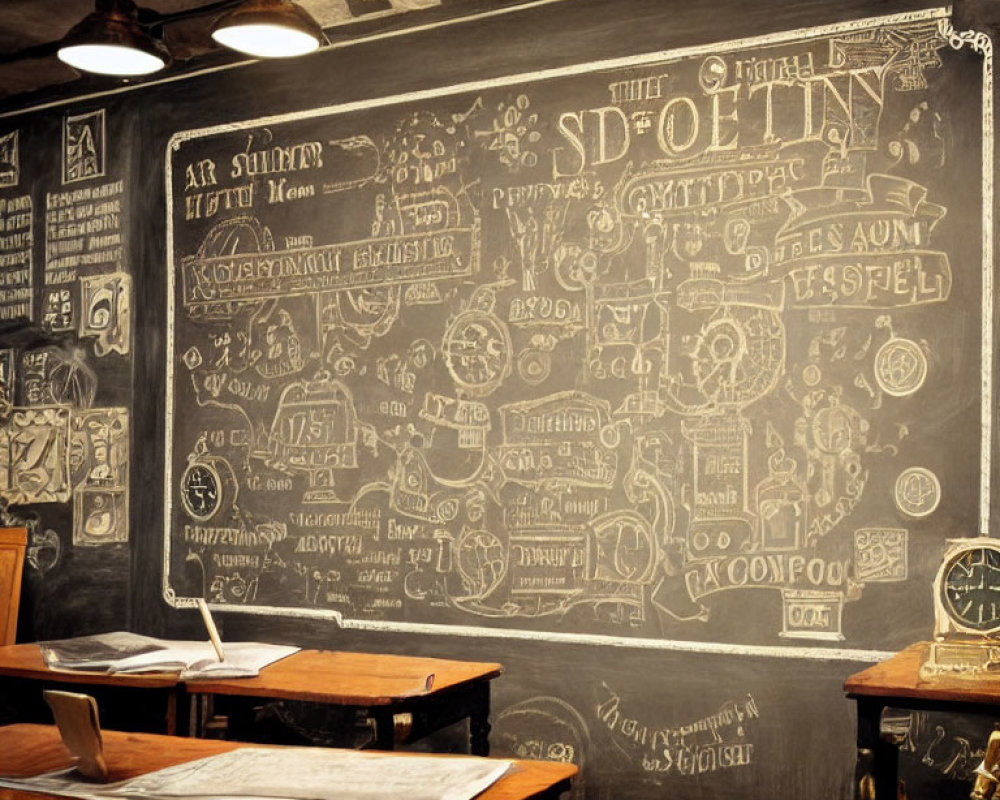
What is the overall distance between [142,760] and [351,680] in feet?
5.30

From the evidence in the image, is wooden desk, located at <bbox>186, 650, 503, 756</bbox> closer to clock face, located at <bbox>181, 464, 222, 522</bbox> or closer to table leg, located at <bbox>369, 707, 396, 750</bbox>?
table leg, located at <bbox>369, 707, 396, 750</bbox>

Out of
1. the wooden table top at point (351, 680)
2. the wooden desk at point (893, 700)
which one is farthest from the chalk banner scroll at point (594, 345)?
the wooden desk at point (893, 700)

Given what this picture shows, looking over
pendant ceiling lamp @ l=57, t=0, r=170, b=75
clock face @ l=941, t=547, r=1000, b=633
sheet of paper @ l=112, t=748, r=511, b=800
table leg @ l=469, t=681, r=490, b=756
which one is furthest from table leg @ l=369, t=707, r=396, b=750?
pendant ceiling lamp @ l=57, t=0, r=170, b=75

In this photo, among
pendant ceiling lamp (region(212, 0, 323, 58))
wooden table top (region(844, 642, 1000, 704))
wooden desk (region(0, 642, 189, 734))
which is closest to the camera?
wooden table top (region(844, 642, 1000, 704))

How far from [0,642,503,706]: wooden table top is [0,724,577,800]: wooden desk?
45.9 inches

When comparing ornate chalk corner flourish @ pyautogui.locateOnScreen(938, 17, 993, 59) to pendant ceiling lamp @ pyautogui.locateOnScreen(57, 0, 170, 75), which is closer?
pendant ceiling lamp @ pyautogui.locateOnScreen(57, 0, 170, 75)

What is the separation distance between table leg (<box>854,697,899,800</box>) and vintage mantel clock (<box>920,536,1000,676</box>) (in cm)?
19

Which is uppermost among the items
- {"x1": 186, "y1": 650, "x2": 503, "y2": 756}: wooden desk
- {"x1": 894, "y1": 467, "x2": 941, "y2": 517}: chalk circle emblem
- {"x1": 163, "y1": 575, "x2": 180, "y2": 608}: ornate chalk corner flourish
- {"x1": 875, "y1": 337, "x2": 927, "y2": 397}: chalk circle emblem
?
{"x1": 875, "y1": 337, "x2": 927, "y2": 397}: chalk circle emblem

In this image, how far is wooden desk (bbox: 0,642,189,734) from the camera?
4.09 metres

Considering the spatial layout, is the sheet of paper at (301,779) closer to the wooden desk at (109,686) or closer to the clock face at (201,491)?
the wooden desk at (109,686)

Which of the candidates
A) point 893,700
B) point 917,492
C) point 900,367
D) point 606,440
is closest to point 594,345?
point 606,440

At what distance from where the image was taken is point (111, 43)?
153 inches

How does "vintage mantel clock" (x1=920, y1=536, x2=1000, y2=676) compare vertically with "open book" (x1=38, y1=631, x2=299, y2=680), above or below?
above

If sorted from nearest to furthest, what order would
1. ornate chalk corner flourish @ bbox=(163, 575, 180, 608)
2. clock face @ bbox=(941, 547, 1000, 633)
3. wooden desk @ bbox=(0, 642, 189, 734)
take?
clock face @ bbox=(941, 547, 1000, 633)
wooden desk @ bbox=(0, 642, 189, 734)
ornate chalk corner flourish @ bbox=(163, 575, 180, 608)
